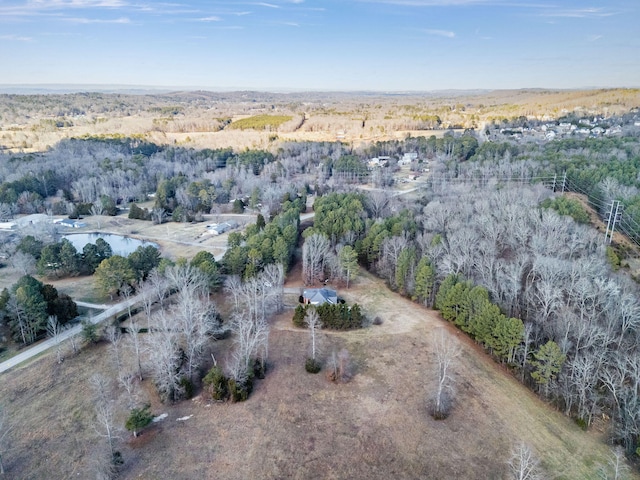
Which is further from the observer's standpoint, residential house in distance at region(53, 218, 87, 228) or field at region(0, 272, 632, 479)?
residential house in distance at region(53, 218, 87, 228)

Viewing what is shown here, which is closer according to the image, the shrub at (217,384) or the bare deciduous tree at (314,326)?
the shrub at (217,384)

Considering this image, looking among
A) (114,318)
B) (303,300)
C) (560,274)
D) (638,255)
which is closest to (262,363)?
(303,300)

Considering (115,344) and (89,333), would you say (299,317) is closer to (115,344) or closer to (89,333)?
(115,344)

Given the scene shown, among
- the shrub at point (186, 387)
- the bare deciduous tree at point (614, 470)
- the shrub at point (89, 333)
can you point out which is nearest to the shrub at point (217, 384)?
the shrub at point (186, 387)

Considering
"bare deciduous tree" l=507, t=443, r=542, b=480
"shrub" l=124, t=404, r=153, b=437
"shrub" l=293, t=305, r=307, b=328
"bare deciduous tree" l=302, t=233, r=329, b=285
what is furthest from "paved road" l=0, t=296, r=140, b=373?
"bare deciduous tree" l=507, t=443, r=542, b=480

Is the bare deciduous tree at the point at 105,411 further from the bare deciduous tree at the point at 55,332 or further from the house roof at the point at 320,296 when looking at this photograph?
the house roof at the point at 320,296

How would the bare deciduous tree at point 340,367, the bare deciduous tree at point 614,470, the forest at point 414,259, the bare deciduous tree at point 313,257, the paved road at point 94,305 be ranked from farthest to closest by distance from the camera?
1. the bare deciduous tree at point 313,257
2. the paved road at point 94,305
3. the bare deciduous tree at point 340,367
4. the forest at point 414,259
5. the bare deciduous tree at point 614,470

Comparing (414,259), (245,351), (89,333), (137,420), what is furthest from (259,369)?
(414,259)

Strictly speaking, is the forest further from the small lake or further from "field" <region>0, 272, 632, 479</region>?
the small lake
